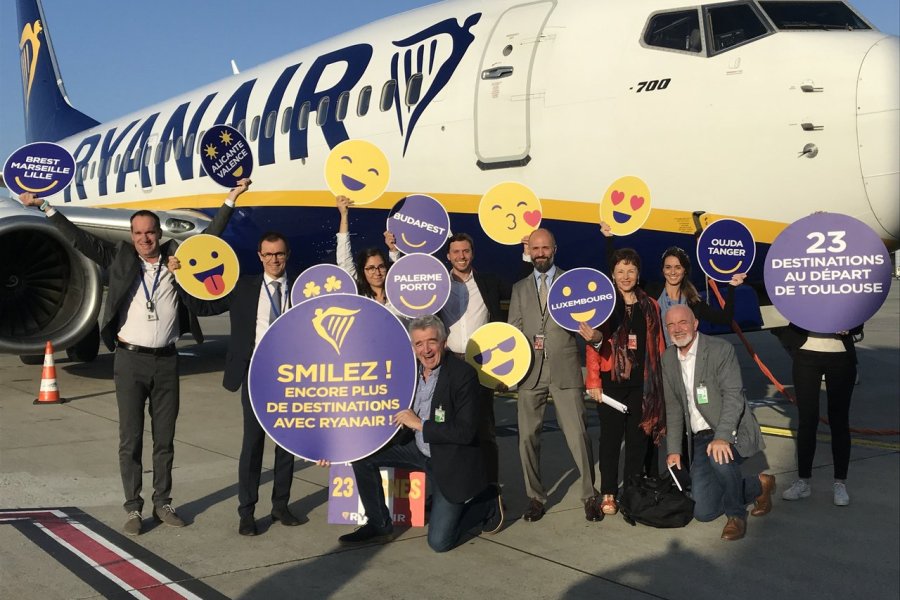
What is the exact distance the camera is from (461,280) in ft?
18.9

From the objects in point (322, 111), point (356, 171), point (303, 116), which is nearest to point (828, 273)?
point (356, 171)

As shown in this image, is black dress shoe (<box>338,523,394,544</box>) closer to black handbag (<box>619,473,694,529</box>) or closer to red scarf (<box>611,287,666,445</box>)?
black handbag (<box>619,473,694,529</box>)

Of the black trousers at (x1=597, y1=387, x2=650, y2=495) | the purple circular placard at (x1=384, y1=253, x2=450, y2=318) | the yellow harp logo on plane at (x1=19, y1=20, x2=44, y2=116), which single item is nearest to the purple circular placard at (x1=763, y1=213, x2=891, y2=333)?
the black trousers at (x1=597, y1=387, x2=650, y2=495)

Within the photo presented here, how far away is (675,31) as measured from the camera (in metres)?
7.11

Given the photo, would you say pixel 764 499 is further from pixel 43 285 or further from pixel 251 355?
pixel 43 285

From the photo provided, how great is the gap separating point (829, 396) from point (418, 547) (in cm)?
281

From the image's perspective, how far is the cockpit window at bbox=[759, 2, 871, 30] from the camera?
6742 millimetres

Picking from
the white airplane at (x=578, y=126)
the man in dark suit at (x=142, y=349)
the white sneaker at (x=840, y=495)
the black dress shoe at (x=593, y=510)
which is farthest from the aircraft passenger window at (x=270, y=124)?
the white sneaker at (x=840, y=495)

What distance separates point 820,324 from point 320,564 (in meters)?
3.21

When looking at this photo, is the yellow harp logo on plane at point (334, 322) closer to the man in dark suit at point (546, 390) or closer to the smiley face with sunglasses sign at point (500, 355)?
the smiley face with sunglasses sign at point (500, 355)

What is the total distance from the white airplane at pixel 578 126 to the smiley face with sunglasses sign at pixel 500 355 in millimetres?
2191

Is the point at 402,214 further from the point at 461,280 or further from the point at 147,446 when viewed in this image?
the point at 147,446

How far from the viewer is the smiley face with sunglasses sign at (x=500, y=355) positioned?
5.29 meters

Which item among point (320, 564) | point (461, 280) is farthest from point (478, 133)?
point (320, 564)
